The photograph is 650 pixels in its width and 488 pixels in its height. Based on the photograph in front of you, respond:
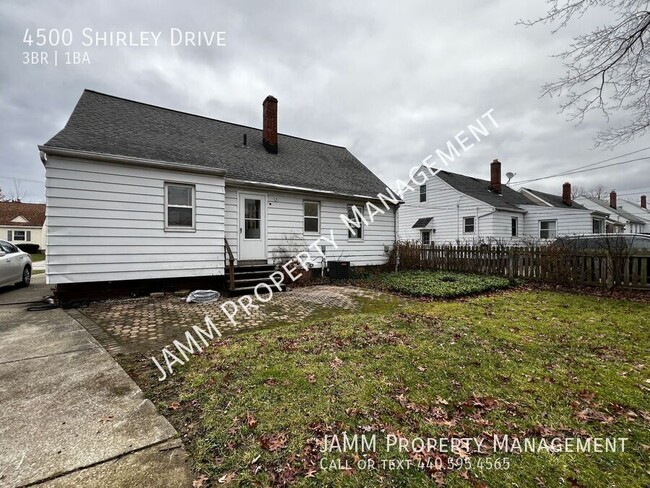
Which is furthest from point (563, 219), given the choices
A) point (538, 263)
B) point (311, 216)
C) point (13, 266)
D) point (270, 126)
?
point (13, 266)

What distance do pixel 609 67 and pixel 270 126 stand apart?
33.8 ft

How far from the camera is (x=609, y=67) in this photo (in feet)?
17.7

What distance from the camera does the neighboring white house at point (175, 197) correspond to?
6.94 metres

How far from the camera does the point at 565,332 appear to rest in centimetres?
498

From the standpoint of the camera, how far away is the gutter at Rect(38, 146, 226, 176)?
6559mm

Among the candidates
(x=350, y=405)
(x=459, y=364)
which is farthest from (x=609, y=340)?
(x=350, y=405)

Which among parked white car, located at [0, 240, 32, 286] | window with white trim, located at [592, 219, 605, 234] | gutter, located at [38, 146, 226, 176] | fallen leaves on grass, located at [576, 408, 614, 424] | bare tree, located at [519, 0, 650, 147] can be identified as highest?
bare tree, located at [519, 0, 650, 147]

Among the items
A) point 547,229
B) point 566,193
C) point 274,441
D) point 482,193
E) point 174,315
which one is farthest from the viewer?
point 566,193

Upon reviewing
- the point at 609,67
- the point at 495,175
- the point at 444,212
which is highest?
the point at 495,175

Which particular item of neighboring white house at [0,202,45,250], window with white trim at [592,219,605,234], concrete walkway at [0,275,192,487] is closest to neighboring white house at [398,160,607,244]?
window with white trim at [592,219,605,234]

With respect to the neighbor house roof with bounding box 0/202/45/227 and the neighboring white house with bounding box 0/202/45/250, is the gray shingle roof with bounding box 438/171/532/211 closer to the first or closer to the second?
the neighboring white house with bounding box 0/202/45/250

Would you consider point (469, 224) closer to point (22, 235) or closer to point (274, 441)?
point (274, 441)

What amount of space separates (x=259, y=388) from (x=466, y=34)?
441 inches

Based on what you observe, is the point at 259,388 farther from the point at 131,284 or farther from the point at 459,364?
the point at 131,284
